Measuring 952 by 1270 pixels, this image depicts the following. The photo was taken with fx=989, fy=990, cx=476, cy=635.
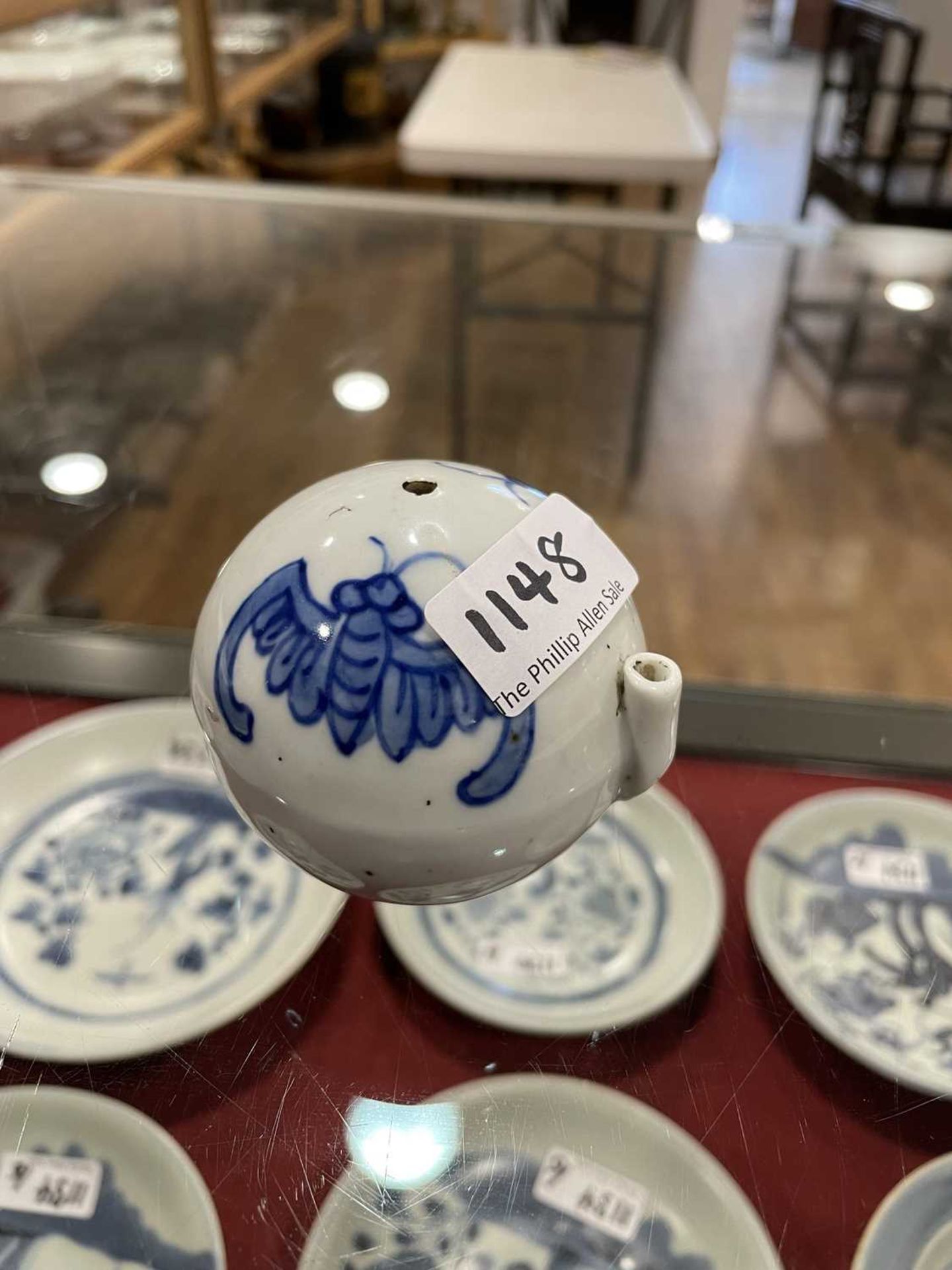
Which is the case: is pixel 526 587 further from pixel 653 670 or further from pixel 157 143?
pixel 157 143

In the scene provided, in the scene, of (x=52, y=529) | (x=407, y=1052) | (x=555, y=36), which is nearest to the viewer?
(x=407, y=1052)

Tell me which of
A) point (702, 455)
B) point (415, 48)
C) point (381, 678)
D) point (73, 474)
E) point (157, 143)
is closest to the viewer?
point (381, 678)

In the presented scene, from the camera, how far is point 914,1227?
1.08ft

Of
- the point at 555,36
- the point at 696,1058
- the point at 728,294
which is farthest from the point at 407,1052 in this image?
the point at 555,36

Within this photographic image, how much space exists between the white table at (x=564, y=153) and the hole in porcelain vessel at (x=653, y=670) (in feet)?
2.19

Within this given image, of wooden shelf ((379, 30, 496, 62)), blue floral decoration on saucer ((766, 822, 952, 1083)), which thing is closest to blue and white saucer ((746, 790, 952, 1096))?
blue floral decoration on saucer ((766, 822, 952, 1083))

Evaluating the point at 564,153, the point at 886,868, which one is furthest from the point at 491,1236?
the point at 564,153

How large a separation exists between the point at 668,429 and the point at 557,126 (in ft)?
1.28

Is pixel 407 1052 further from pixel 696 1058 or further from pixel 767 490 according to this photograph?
pixel 767 490

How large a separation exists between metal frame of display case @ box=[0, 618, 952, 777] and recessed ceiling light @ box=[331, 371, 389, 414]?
0.37 m

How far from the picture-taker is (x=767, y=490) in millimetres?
1007

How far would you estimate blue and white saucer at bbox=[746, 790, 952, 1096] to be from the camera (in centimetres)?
39

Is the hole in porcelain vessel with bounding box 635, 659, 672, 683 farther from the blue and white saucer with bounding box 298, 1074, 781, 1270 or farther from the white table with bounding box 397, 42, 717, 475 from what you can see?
the white table with bounding box 397, 42, 717, 475

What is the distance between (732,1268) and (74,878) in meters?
0.31
